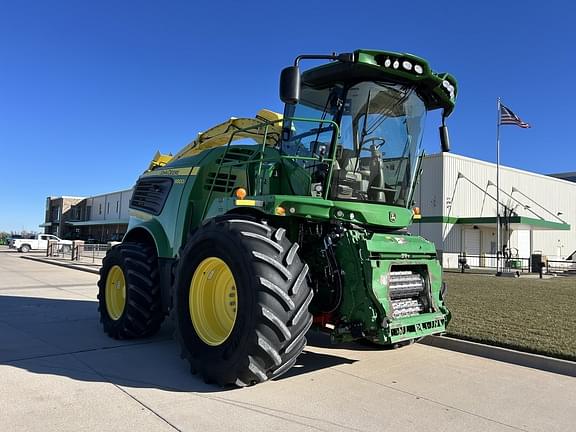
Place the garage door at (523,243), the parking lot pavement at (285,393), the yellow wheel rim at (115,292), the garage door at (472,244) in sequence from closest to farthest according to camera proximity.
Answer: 1. the parking lot pavement at (285,393)
2. the yellow wheel rim at (115,292)
3. the garage door at (472,244)
4. the garage door at (523,243)

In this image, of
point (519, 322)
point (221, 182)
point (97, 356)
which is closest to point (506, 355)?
point (519, 322)

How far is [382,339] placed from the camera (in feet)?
15.6

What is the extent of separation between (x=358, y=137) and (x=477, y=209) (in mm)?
35839

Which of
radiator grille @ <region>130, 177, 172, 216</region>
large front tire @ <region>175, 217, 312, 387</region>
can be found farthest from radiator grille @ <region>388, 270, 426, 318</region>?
radiator grille @ <region>130, 177, 172, 216</region>

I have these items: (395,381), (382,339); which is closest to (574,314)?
(395,381)

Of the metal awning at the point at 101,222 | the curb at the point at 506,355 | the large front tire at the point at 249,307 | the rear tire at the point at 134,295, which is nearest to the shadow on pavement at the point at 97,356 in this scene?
the rear tire at the point at 134,295

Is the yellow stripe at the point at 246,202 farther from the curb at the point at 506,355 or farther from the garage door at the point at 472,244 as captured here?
the garage door at the point at 472,244

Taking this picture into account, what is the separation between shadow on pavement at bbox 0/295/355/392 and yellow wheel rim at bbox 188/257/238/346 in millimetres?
540

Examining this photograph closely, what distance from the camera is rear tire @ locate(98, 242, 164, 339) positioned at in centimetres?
674

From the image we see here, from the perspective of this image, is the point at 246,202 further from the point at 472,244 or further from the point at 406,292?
the point at 472,244

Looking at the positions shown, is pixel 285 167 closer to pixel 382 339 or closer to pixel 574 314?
pixel 382 339

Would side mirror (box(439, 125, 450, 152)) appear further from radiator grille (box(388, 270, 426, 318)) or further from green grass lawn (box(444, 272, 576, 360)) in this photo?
green grass lawn (box(444, 272, 576, 360))

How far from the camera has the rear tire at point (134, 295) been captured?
6742 mm

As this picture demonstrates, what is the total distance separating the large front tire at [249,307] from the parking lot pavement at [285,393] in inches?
11.4
